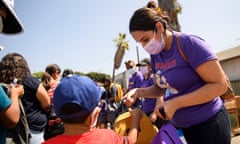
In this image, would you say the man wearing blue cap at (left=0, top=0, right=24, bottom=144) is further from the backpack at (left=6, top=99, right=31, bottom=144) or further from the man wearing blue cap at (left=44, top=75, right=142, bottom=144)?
the backpack at (left=6, top=99, right=31, bottom=144)

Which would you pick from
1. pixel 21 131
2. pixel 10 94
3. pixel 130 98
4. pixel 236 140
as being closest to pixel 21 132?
pixel 21 131

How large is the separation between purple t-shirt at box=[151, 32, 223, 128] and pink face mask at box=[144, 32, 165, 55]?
3.2 inches

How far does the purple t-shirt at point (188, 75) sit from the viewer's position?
1697mm

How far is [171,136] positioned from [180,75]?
38 centimetres

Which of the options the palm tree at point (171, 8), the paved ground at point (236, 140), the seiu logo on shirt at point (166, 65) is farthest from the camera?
the palm tree at point (171, 8)

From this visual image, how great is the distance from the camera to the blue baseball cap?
1.58 m

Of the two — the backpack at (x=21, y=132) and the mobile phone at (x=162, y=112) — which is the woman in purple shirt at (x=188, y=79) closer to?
the mobile phone at (x=162, y=112)

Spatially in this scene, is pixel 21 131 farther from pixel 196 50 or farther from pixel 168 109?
pixel 196 50

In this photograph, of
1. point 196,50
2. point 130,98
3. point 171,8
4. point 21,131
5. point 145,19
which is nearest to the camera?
point 196,50

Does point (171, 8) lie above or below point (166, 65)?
above

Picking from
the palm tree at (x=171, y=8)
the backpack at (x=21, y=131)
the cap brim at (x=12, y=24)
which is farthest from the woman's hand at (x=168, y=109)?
the palm tree at (x=171, y=8)

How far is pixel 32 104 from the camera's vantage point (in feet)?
11.4

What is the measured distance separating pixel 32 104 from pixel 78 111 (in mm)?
2046

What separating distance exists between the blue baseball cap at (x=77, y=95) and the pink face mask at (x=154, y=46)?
0.54m
